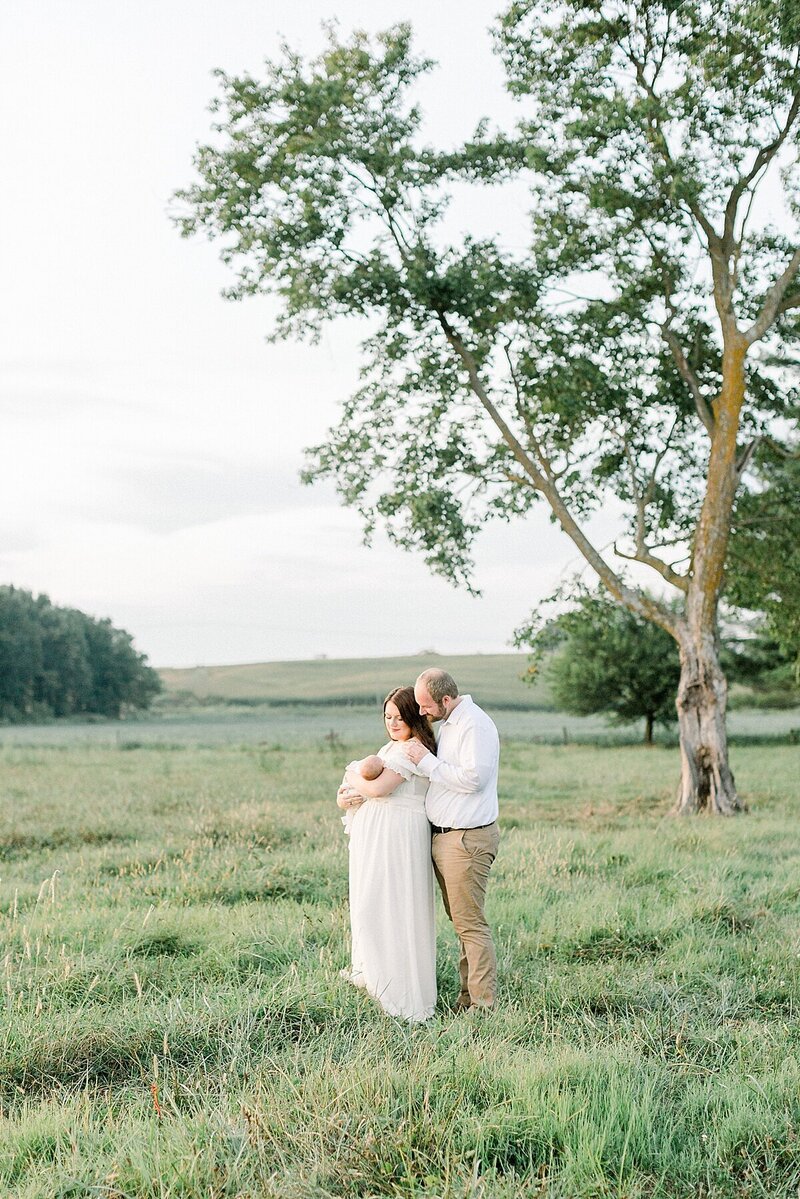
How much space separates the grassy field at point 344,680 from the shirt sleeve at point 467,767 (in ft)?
302

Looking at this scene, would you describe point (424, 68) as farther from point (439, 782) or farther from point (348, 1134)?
point (348, 1134)

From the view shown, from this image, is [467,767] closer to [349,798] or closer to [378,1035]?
[349,798]

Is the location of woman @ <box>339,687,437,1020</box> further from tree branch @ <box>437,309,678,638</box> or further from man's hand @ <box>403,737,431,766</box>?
tree branch @ <box>437,309,678,638</box>

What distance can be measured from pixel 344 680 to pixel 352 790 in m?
122

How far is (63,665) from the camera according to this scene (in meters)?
110

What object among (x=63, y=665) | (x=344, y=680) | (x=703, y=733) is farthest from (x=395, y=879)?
(x=344, y=680)

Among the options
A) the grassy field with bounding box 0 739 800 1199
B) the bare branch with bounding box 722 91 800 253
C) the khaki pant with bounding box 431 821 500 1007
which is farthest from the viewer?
the bare branch with bounding box 722 91 800 253

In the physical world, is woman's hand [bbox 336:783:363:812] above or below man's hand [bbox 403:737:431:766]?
below

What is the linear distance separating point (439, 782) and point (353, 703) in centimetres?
10112

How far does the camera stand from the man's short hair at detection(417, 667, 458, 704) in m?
7.19

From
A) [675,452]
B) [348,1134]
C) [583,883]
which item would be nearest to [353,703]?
[675,452]

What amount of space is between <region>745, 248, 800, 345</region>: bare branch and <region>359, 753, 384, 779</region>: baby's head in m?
15.5

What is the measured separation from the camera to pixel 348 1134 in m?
4.46

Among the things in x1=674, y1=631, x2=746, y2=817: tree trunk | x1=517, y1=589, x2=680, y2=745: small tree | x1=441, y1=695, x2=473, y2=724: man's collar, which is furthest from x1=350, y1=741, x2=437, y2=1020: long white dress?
x1=517, y1=589, x2=680, y2=745: small tree
